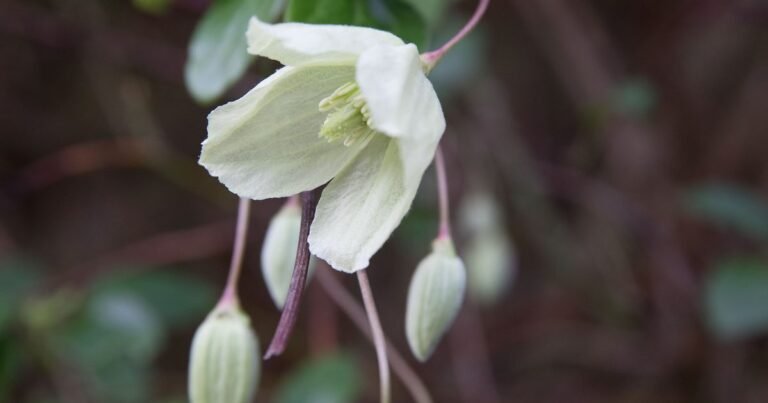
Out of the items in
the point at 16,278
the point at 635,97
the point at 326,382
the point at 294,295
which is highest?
the point at 294,295

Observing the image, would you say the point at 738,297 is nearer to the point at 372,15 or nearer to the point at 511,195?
the point at 511,195

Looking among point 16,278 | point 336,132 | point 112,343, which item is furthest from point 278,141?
point 16,278

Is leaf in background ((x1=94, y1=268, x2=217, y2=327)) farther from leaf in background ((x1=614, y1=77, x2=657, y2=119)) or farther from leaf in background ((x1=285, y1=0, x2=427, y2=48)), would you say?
leaf in background ((x1=285, y1=0, x2=427, y2=48))

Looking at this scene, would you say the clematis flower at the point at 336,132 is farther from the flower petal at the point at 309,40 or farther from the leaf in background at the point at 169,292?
the leaf in background at the point at 169,292

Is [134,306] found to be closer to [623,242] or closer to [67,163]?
[67,163]

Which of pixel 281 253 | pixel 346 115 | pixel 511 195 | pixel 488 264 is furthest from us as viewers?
pixel 511 195

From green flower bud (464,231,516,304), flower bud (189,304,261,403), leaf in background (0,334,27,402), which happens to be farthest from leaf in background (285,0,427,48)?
leaf in background (0,334,27,402)
